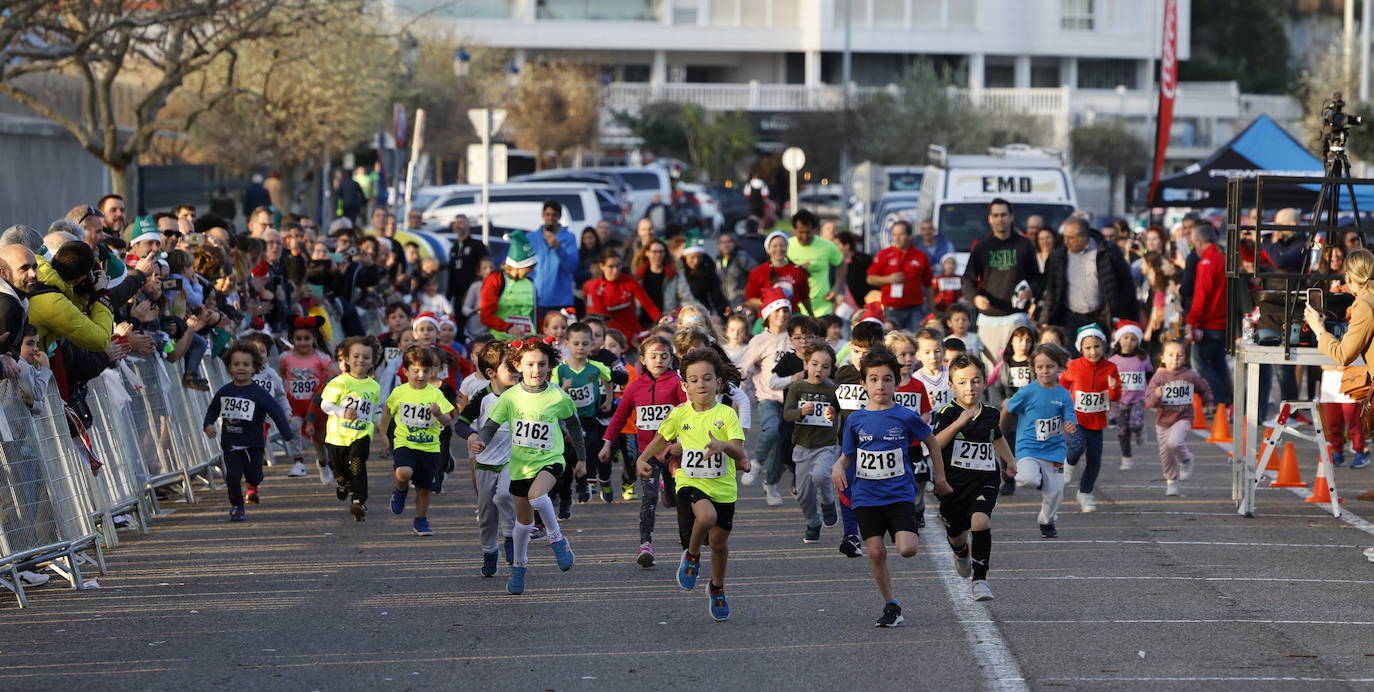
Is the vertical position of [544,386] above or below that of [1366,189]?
below

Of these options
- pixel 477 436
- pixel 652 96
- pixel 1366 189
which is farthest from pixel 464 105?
pixel 477 436

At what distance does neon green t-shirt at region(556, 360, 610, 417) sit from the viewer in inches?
461

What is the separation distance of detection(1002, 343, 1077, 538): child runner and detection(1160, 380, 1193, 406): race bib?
2.29m

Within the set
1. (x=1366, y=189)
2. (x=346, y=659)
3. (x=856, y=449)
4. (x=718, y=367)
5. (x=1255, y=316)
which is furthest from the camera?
(x=1366, y=189)

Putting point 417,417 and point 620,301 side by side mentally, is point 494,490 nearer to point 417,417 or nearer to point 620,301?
point 417,417

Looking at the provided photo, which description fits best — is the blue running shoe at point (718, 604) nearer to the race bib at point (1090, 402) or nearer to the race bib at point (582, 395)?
the race bib at point (582, 395)

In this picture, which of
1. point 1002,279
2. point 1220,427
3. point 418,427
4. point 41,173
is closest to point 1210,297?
point 1220,427

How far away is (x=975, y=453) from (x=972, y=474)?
5.1 inches

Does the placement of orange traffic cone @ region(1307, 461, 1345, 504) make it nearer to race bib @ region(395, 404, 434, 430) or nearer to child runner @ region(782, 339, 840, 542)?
child runner @ region(782, 339, 840, 542)

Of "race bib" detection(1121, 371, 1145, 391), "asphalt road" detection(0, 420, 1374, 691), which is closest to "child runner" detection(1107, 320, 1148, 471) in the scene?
"race bib" detection(1121, 371, 1145, 391)

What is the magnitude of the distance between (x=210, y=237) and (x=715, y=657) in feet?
26.0

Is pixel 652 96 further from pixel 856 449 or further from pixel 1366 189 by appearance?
pixel 856 449

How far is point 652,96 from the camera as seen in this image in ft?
267

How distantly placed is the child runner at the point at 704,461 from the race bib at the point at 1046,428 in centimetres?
266
